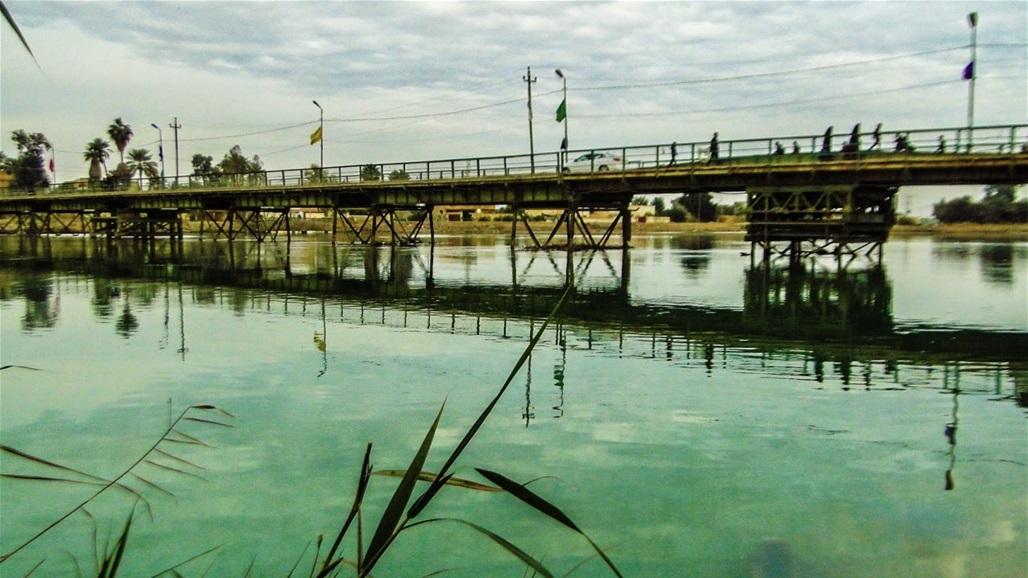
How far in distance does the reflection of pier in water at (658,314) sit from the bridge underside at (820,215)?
2187mm

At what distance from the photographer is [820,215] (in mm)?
32875

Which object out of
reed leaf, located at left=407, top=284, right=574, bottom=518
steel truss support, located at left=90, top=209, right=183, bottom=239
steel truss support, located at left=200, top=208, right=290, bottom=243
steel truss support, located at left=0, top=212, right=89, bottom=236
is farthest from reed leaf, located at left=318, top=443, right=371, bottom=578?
steel truss support, located at left=0, top=212, right=89, bottom=236

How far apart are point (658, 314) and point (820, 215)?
19378 mm

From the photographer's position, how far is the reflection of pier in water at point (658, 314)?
39.1ft

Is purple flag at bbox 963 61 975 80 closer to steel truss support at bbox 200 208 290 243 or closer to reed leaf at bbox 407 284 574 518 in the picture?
reed leaf at bbox 407 284 574 518

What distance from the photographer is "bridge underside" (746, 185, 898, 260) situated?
3142 cm

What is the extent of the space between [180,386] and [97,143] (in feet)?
466

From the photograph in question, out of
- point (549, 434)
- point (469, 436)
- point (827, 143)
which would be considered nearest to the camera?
point (469, 436)

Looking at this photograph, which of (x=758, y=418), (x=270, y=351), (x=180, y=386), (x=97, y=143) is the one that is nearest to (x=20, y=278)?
(x=270, y=351)

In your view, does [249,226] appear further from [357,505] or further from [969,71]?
[357,505]

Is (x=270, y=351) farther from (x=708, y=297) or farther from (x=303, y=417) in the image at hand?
(x=708, y=297)

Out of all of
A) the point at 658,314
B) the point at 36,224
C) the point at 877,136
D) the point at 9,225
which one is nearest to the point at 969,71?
the point at 877,136

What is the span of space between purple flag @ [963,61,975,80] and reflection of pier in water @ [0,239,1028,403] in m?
12.6

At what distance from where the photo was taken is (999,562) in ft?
16.0
